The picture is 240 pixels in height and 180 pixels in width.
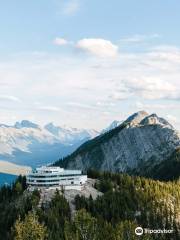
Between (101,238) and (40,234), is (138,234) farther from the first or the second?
(40,234)

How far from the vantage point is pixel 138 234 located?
180 metres

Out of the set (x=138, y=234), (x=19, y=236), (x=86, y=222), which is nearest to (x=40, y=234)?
(x=19, y=236)

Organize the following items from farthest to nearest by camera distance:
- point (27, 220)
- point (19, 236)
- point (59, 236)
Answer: point (59, 236)
point (27, 220)
point (19, 236)

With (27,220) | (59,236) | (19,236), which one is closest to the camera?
(19,236)

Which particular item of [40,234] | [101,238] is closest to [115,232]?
[101,238]

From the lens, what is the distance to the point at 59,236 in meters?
188

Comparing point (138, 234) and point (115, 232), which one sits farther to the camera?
point (138, 234)

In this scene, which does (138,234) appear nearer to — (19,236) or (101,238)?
(101,238)

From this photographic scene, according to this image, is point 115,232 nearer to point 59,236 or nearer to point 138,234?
point 138,234

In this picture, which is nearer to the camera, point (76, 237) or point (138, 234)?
point (76, 237)

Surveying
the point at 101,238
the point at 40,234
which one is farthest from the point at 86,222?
the point at 40,234

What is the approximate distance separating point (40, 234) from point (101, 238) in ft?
71.0

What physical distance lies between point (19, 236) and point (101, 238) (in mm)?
28716

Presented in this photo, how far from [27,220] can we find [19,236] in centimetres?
1371
